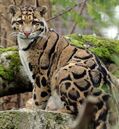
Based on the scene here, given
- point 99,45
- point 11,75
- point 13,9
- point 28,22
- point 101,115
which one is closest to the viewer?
point 101,115

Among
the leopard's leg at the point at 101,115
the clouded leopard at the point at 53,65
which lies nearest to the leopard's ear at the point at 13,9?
the clouded leopard at the point at 53,65

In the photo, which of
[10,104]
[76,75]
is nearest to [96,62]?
[76,75]

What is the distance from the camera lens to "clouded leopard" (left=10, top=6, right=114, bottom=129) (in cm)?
526

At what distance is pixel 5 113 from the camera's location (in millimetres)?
4074

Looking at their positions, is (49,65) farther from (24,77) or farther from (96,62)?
(24,77)

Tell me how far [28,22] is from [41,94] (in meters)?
0.91

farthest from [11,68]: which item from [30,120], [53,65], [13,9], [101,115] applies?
[30,120]

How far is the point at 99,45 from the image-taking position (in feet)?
24.7

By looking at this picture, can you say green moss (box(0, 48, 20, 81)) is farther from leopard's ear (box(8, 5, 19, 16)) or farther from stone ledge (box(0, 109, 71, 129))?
stone ledge (box(0, 109, 71, 129))

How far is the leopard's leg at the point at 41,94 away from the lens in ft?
18.9

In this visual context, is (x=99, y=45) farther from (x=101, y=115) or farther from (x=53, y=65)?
(x=101, y=115)

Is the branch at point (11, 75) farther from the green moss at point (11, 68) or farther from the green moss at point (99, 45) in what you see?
the green moss at point (99, 45)

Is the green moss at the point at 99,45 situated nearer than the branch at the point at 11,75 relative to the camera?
No

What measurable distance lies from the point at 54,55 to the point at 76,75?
0.63 metres
